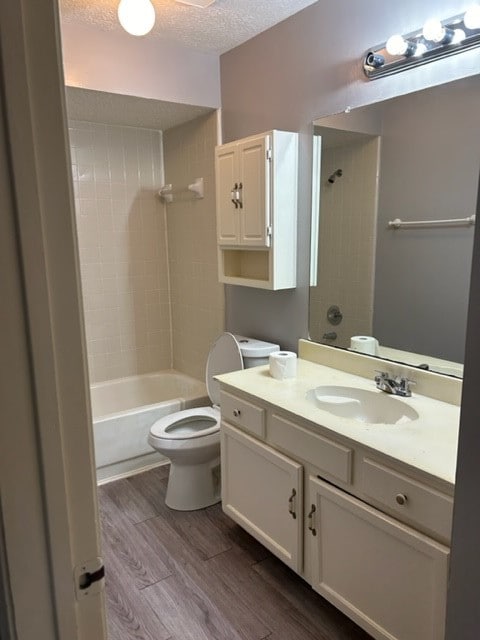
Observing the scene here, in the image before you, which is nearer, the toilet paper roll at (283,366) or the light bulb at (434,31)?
the light bulb at (434,31)

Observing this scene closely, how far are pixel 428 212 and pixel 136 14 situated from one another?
1.39 meters

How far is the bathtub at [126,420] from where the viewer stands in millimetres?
2812

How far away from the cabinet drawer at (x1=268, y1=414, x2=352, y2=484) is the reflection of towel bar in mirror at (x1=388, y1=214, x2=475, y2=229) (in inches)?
36.1

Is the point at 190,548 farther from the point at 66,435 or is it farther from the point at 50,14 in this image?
the point at 50,14

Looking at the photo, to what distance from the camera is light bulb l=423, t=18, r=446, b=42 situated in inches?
64.0

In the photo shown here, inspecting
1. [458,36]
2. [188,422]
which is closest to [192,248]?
[188,422]

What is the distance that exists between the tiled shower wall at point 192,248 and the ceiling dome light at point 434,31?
150cm

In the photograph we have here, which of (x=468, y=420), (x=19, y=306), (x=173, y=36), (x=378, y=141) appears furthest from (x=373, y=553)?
(x=173, y=36)

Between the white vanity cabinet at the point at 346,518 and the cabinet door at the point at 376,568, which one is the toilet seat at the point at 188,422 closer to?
the white vanity cabinet at the point at 346,518

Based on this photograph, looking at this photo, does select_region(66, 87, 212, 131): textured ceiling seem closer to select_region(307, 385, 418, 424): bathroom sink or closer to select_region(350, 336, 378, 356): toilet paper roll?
select_region(350, 336, 378, 356): toilet paper roll

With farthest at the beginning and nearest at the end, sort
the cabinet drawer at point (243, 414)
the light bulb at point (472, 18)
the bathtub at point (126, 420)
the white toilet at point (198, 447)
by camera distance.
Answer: the bathtub at point (126, 420), the white toilet at point (198, 447), the cabinet drawer at point (243, 414), the light bulb at point (472, 18)

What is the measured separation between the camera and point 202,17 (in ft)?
7.45

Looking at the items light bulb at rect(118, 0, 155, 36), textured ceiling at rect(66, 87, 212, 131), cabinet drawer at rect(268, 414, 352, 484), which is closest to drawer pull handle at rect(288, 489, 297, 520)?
cabinet drawer at rect(268, 414, 352, 484)

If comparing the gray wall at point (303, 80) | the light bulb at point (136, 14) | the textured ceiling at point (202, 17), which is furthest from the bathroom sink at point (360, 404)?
the textured ceiling at point (202, 17)
